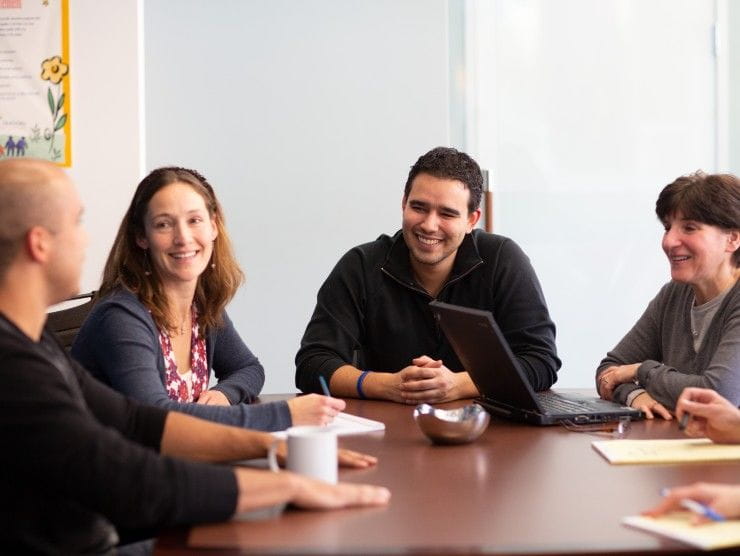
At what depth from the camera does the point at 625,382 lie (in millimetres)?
2596

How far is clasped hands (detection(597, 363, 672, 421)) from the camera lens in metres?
2.32

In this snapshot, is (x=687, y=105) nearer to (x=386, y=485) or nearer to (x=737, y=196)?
(x=737, y=196)

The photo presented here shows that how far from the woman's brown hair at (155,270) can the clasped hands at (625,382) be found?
981 millimetres

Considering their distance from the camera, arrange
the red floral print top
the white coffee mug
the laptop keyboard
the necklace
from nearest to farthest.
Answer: the white coffee mug → the laptop keyboard → the red floral print top → the necklace

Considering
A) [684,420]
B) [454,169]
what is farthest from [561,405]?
[454,169]

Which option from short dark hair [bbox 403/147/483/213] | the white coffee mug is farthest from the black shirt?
short dark hair [bbox 403/147/483/213]

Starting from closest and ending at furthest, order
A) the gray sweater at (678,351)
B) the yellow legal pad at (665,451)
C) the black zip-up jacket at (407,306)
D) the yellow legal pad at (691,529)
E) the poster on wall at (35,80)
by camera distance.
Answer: the yellow legal pad at (691,529) → the yellow legal pad at (665,451) → the gray sweater at (678,351) → the black zip-up jacket at (407,306) → the poster on wall at (35,80)

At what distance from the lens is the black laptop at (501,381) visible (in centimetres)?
218

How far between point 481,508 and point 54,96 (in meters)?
3.15

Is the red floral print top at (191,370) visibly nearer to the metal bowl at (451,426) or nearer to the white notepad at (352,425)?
the white notepad at (352,425)

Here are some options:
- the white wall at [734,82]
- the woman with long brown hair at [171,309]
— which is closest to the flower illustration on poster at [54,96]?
the woman with long brown hair at [171,309]

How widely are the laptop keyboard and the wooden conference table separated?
0.20 m

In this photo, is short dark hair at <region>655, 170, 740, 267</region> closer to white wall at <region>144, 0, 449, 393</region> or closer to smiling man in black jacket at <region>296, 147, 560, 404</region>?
smiling man in black jacket at <region>296, 147, 560, 404</region>

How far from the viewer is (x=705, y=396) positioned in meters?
1.99
